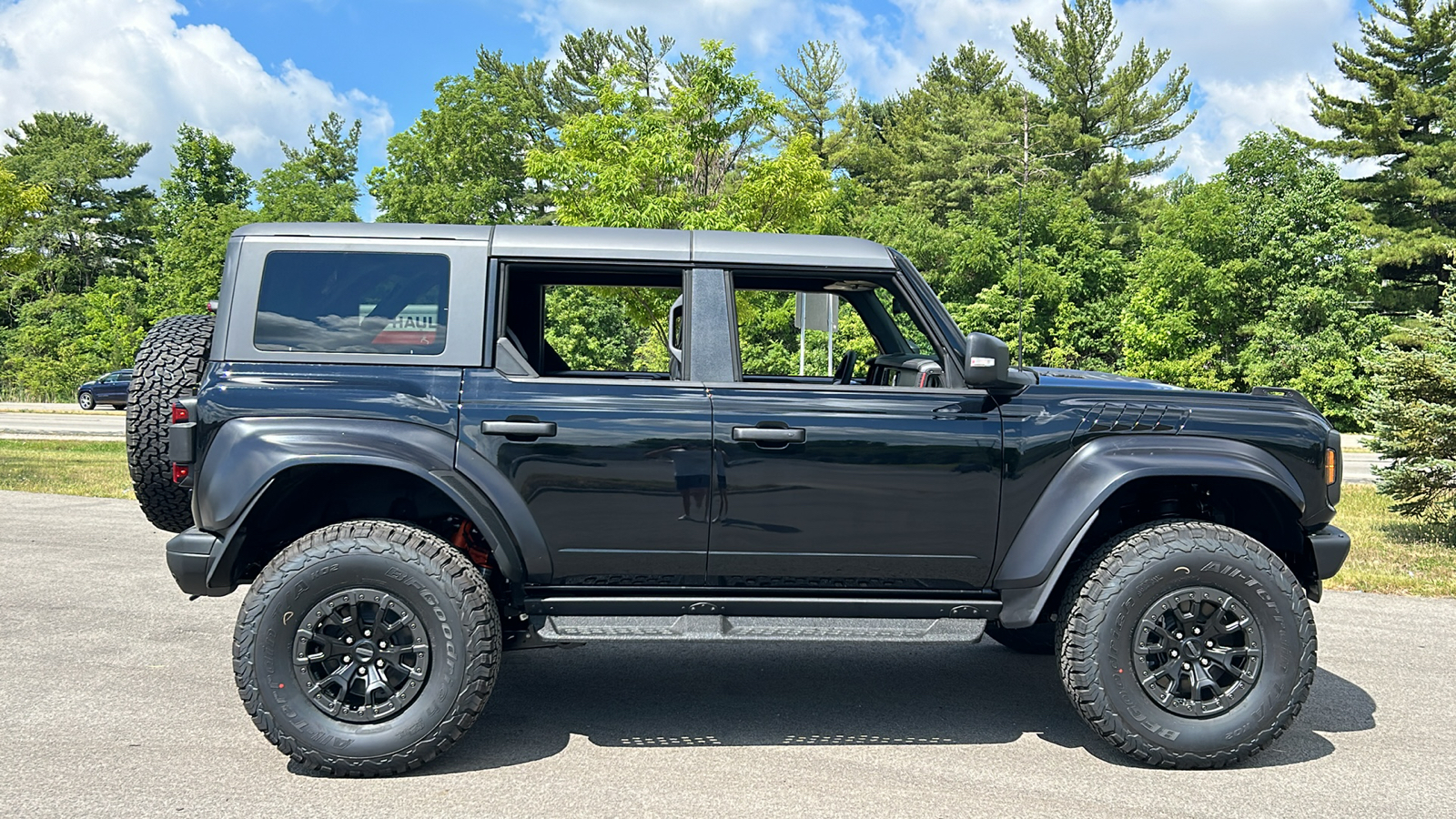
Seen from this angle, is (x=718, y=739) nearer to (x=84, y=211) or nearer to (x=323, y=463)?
(x=323, y=463)

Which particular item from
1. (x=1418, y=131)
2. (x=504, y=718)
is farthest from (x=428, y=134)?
(x=504, y=718)

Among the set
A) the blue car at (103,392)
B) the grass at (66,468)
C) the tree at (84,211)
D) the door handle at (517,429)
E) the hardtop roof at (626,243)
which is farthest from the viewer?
the tree at (84,211)

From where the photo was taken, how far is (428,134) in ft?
135

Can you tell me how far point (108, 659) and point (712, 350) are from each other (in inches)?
138

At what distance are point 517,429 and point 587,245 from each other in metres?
0.80

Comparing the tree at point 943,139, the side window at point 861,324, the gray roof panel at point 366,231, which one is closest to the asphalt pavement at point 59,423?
the gray roof panel at point 366,231

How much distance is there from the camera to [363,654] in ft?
12.5

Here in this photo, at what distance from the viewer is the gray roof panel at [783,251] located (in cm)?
419

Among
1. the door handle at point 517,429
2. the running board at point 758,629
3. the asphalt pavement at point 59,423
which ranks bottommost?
the running board at point 758,629

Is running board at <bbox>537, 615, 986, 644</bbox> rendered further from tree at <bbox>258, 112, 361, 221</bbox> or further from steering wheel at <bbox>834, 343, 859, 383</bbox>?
tree at <bbox>258, 112, 361, 221</bbox>

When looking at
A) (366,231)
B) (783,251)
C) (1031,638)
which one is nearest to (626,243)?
(783,251)

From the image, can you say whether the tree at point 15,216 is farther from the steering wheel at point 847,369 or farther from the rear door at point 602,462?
the steering wheel at point 847,369

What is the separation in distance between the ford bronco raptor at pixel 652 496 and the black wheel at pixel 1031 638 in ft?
4.35

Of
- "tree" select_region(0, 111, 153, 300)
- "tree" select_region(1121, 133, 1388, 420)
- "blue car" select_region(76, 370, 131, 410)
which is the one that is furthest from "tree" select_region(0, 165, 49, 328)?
"tree" select_region(0, 111, 153, 300)
